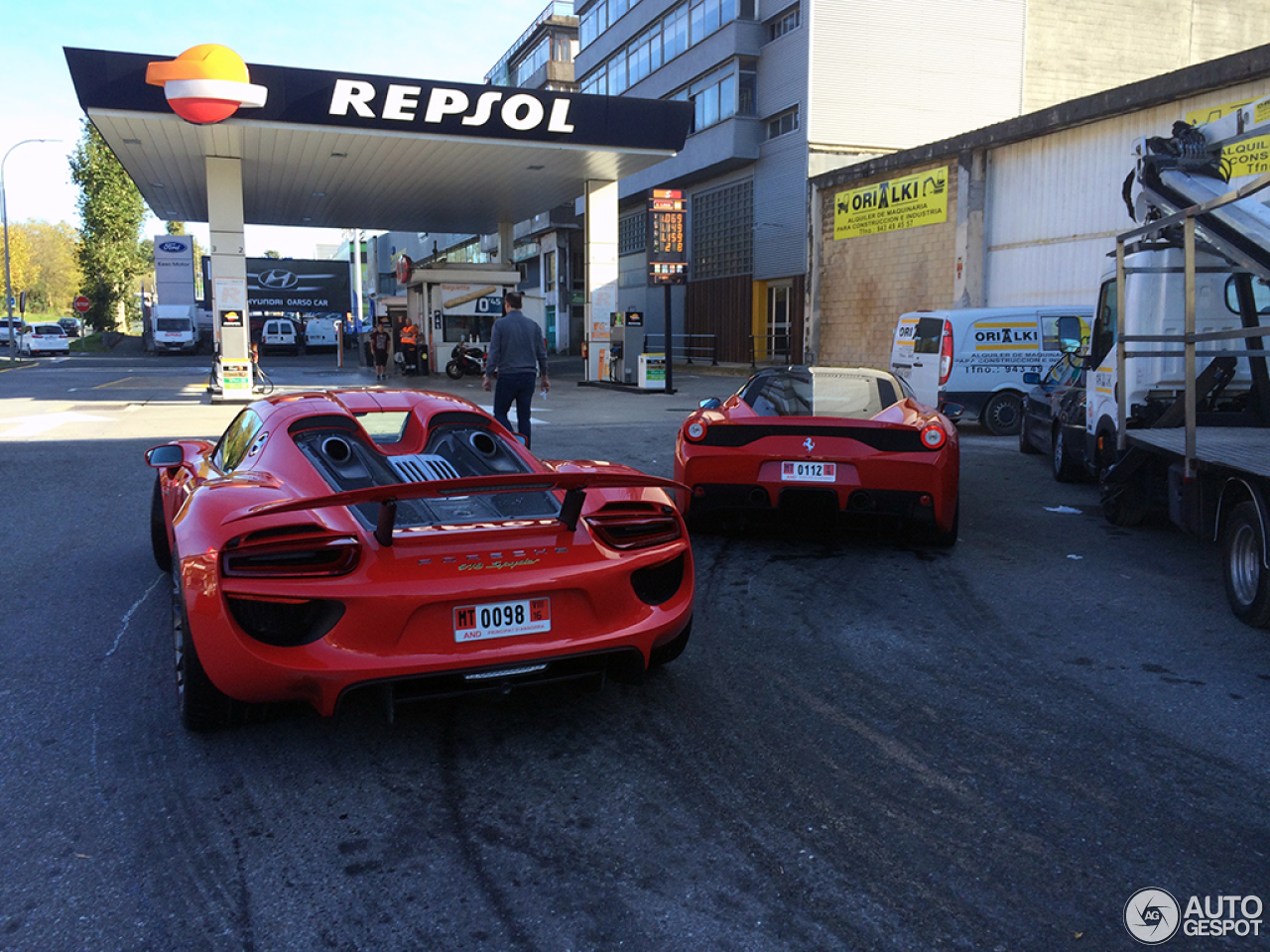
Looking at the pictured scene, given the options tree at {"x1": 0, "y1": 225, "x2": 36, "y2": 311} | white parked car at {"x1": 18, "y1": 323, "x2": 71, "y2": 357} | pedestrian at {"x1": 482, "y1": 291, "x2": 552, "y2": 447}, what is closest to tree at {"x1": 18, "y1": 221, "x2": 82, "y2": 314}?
tree at {"x1": 0, "y1": 225, "x2": 36, "y2": 311}

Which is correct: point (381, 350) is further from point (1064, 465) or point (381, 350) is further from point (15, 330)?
point (15, 330)

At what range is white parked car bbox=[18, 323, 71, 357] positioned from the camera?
4409 centimetres

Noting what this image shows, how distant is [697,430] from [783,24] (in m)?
27.4

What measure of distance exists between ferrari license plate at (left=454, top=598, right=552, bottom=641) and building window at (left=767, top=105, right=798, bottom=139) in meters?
28.4

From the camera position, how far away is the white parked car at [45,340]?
44.1m

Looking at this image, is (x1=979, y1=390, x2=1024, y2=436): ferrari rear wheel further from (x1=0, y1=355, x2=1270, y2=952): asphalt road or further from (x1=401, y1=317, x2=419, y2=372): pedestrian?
(x1=401, y1=317, x2=419, y2=372): pedestrian

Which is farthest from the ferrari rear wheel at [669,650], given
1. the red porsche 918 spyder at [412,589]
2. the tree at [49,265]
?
the tree at [49,265]

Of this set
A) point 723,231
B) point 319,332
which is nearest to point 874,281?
point 723,231

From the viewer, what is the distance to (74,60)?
52.4 feet

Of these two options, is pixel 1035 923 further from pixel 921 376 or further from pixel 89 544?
pixel 921 376

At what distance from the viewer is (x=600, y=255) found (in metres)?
25.0

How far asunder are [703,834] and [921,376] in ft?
40.5

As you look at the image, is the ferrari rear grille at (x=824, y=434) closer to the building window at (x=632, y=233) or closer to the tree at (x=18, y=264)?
the building window at (x=632, y=233)

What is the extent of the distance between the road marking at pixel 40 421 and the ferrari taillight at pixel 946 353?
1201cm
